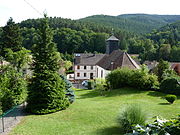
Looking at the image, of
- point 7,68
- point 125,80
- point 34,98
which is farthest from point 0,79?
point 125,80

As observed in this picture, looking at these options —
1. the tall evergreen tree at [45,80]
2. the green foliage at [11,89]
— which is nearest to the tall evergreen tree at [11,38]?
the green foliage at [11,89]

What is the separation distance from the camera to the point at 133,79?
2145 centimetres

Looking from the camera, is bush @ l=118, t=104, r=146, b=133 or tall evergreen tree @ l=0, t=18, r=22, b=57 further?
tall evergreen tree @ l=0, t=18, r=22, b=57

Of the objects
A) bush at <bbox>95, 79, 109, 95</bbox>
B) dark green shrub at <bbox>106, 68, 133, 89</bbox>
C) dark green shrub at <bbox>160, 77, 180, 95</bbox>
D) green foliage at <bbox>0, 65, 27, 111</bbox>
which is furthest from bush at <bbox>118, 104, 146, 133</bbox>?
bush at <bbox>95, 79, 109, 95</bbox>

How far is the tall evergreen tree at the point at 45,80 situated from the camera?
11.7 meters

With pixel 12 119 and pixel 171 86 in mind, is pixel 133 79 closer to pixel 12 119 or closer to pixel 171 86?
pixel 171 86

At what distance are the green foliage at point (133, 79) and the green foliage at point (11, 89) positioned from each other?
12250mm

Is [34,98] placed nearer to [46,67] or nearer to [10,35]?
[46,67]

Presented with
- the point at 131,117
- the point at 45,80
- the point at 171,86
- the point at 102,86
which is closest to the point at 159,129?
the point at 131,117

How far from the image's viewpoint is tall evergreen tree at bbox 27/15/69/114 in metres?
11.7

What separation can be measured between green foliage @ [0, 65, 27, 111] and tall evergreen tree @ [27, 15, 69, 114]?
1.49m

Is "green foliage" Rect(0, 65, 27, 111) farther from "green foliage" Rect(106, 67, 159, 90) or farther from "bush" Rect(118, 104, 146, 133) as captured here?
"green foliage" Rect(106, 67, 159, 90)

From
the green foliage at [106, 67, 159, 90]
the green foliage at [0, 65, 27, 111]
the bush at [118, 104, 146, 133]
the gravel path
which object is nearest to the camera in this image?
the bush at [118, 104, 146, 133]

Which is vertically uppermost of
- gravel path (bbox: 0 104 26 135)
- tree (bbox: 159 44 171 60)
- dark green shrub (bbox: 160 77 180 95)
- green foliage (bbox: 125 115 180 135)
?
tree (bbox: 159 44 171 60)
